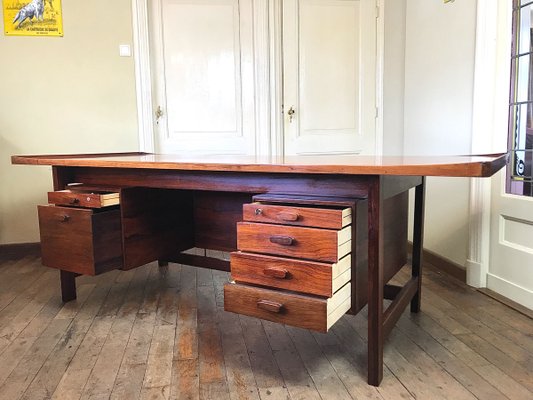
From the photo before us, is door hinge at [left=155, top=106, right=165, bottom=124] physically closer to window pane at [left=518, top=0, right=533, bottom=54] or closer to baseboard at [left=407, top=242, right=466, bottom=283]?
baseboard at [left=407, top=242, right=466, bottom=283]

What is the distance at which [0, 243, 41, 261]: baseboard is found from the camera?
10.5ft

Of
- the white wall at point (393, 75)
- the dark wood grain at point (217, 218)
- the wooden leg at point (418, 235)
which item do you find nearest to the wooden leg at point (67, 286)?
the dark wood grain at point (217, 218)

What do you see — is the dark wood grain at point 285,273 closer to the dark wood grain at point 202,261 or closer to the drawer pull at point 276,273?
the drawer pull at point 276,273

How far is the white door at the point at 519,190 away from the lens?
203 cm

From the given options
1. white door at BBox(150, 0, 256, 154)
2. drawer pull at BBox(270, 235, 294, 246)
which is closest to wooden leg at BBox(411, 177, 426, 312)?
drawer pull at BBox(270, 235, 294, 246)

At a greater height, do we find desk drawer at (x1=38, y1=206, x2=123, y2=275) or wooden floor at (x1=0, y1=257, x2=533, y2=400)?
desk drawer at (x1=38, y1=206, x2=123, y2=275)

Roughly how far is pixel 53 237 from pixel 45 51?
170 centimetres

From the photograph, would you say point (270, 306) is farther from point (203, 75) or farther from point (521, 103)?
point (203, 75)

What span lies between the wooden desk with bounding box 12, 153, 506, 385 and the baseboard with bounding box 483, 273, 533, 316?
49 cm

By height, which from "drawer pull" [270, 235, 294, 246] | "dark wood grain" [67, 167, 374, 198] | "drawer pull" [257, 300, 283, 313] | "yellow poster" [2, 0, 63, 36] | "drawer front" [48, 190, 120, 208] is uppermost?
"yellow poster" [2, 0, 63, 36]

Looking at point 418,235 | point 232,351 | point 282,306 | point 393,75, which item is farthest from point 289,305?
point 393,75

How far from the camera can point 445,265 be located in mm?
2625

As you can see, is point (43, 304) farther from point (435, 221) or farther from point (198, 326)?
point (435, 221)

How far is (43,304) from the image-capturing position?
2.26m
